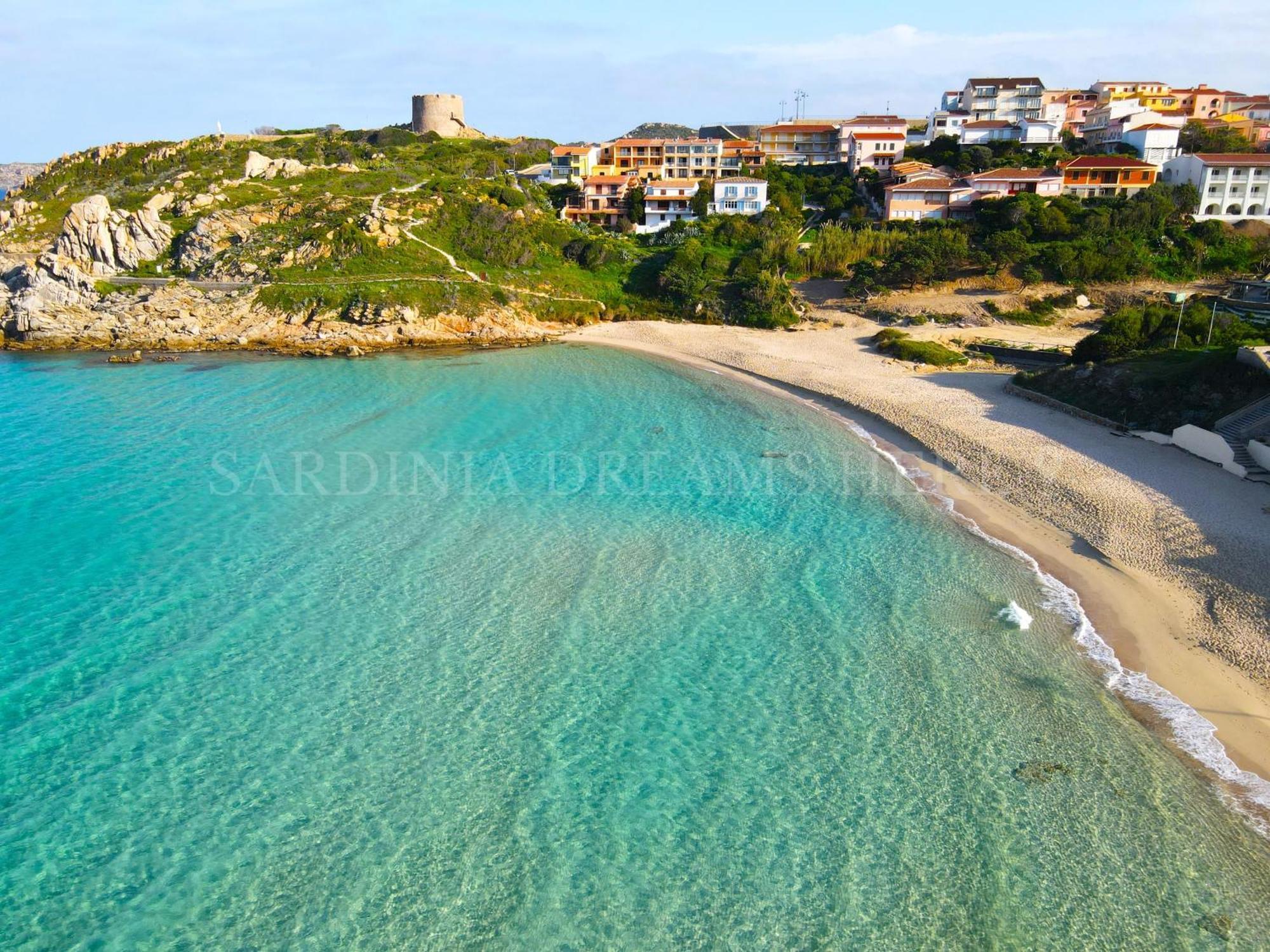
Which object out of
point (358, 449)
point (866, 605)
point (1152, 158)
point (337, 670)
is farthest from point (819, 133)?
point (337, 670)

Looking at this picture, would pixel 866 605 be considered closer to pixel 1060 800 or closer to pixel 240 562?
pixel 1060 800

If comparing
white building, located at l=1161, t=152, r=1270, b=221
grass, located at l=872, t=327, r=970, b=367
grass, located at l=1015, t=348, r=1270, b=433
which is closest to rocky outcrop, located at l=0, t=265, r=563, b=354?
grass, located at l=872, t=327, r=970, b=367

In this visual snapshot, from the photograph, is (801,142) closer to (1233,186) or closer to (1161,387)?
(1233,186)

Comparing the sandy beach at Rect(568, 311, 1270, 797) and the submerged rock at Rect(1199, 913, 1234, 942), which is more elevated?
the sandy beach at Rect(568, 311, 1270, 797)

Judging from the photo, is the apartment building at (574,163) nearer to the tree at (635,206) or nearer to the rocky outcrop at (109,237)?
the tree at (635,206)

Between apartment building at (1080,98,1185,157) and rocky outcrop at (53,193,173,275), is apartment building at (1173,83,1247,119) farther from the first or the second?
rocky outcrop at (53,193,173,275)

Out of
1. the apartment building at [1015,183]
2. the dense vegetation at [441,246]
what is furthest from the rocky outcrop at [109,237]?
the apartment building at [1015,183]

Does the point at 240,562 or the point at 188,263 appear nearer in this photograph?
the point at 240,562
